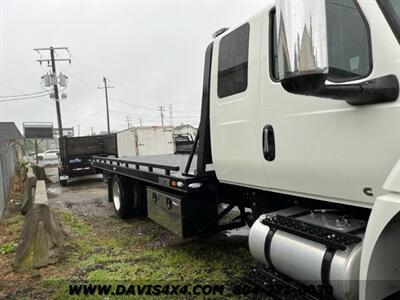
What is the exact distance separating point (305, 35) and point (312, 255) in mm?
1491

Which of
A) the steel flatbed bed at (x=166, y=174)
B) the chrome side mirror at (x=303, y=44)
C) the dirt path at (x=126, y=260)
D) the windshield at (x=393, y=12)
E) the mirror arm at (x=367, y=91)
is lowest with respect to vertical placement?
the dirt path at (x=126, y=260)

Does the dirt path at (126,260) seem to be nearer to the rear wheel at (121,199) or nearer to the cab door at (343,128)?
the rear wheel at (121,199)

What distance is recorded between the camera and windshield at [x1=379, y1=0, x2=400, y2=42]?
2.18 m

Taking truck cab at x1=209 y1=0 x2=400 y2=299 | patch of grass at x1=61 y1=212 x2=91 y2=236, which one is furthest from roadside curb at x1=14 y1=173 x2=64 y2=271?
truck cab at x1=209 y1=0 x2=400 y2=299

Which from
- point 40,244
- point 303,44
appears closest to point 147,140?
point 40,244

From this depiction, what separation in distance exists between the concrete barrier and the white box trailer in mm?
11727

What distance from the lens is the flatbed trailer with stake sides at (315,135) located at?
6.57ft

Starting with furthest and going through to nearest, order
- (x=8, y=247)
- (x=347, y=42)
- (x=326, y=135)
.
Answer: (x=8, y=247)
(x=326, y=135)
(x=347, y=42)

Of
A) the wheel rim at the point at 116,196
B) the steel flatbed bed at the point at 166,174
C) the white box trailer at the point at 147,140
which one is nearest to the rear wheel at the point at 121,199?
the wheel rim at the point at 116,196

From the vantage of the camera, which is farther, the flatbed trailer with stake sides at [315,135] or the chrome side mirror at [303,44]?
the flatbed trailer with stake sides at [315,135]

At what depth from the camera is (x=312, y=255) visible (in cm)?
252

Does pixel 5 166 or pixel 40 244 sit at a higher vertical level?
pixel 5 166

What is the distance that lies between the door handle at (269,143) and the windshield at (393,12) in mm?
1195

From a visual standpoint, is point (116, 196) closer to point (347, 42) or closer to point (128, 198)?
point (128, 198)
